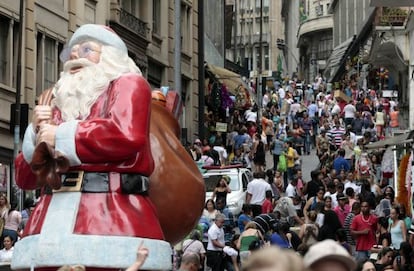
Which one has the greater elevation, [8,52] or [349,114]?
[8,52]

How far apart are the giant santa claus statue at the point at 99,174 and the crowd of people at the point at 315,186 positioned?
1.15m

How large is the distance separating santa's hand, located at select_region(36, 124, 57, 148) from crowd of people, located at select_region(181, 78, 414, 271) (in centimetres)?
158

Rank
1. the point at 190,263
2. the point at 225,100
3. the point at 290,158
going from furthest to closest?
the point at 225,100
the point at 290,158
the point at 190,263

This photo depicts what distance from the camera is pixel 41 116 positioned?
8.56 meters

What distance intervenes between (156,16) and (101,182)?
34.0 m

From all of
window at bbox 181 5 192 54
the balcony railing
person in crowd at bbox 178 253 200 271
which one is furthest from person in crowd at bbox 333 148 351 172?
person in crowd at bbox 178 253 200 271

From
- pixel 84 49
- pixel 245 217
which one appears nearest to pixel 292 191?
Result: pixel 245 217

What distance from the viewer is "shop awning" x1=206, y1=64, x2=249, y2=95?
5128cm

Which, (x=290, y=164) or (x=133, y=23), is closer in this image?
(x=290, y=164)

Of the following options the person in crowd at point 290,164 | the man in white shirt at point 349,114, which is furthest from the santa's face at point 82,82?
the man in white shirt at point 349,114

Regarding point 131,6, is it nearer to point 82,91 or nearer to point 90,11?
point 90,11

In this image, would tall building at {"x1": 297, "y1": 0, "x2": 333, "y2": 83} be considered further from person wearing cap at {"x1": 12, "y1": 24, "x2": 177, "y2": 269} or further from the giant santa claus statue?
person wearing cap at {"x1": 12, "y1": 24, "x2": 177, "y2": 269}

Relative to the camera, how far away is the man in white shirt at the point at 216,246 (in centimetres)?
2100

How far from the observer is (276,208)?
80.6 feet
